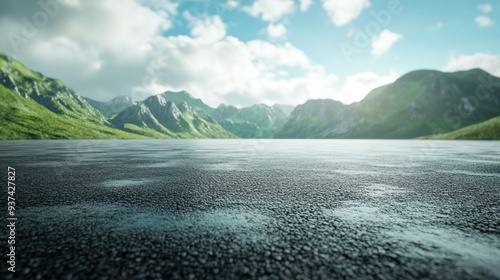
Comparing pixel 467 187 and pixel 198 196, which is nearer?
pixel 198 196

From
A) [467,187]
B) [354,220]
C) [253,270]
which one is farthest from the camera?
[467,187]

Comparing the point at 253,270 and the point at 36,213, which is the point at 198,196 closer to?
the point at 36,213

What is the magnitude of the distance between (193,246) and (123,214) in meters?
8.67

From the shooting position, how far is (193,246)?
13820 millimetres

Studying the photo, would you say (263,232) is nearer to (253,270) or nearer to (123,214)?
(253,270)

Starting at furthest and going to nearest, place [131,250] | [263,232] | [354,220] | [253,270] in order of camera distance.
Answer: [354,220] → [263,232] → [131,250] → [253,270]

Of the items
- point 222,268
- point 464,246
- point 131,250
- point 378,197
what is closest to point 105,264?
point 131,250

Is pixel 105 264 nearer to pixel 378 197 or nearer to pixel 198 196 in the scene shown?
pixel 198 196

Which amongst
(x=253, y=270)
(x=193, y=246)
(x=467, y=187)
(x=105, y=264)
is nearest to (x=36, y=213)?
(x=105, y=264)

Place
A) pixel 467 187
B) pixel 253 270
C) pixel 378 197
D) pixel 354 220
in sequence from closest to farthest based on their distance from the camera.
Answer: pixel 253 270
pixel 354 220
pixel 378 197
pixel 467 187

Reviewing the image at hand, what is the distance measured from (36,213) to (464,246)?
28664 millimetres

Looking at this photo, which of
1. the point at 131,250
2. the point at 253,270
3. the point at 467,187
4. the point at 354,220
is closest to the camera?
the point at 253,270

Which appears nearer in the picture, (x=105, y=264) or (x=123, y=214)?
(x=105, y=264)

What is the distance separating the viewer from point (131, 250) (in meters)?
13.2
